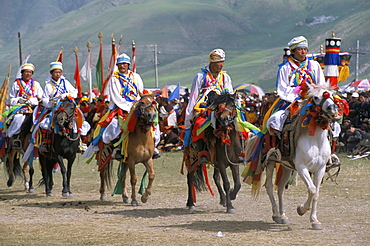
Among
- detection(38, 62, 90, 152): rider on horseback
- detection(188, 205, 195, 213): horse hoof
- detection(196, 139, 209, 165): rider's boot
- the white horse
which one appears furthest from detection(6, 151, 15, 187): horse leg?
the white horse

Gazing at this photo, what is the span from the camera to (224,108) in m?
11.4

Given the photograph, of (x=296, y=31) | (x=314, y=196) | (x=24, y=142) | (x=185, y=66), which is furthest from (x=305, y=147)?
(x=296, y=31)

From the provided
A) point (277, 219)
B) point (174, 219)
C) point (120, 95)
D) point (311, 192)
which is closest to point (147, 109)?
point (120, 95)

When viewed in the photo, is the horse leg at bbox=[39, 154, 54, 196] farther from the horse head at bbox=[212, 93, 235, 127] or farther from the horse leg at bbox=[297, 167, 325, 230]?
the horse leg at bbox=[297, 167, 325, 230]

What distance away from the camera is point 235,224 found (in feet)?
33.9

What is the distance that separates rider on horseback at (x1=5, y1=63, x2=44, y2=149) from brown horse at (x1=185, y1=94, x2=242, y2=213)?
522 centimetres

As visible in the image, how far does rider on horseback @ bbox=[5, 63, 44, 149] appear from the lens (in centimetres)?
1584

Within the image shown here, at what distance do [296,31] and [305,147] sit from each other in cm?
19253

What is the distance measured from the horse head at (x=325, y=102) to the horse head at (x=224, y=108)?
2058mm

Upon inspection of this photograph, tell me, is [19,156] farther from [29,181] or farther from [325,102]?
[325,102]

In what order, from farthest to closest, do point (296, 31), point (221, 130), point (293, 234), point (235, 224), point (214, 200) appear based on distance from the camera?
1. point (296, 31)
2. point (214, 200)
3. point (221, 130)
4. point (235, 224)
5. point (293, 234)

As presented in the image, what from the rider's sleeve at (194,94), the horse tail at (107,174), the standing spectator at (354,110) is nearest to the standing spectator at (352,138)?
the standing spectator at (354,110)

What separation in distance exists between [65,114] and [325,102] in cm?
665

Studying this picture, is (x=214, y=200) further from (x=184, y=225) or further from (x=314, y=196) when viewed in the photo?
(x=314, y=196)
